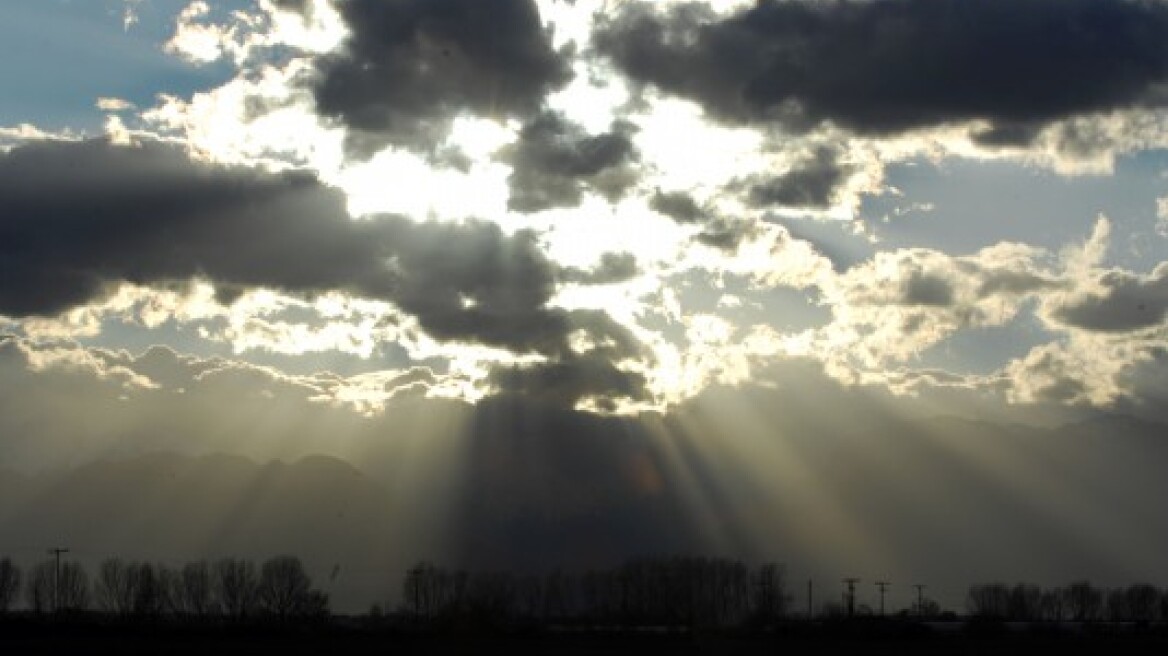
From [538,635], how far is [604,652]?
3354 cm

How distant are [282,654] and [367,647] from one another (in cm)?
1289

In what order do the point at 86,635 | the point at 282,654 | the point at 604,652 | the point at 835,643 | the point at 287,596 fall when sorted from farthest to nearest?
the point at 287,596 < the point at 835,643 < the point at 86,635 < the point at 604,652 < the point at 282,654

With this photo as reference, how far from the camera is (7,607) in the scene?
198 m

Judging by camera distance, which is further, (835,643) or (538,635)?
(538,635)

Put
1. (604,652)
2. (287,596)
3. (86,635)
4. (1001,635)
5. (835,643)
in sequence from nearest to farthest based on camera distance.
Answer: (604,652)
(86,635)
(835,643)
(1001,635)
(287,596)

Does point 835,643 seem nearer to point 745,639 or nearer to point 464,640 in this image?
point 745,639

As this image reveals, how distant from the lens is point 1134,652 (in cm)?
10081

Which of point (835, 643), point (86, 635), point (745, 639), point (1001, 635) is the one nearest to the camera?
point (86, 635)

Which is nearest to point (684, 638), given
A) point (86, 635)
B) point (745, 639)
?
point (745, 639)

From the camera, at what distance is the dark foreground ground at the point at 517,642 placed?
92000mm

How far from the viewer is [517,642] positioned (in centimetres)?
11162

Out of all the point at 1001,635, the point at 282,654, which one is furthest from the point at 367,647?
the point at 1001,635

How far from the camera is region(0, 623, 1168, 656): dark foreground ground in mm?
92000

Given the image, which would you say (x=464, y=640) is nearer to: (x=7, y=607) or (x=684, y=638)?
(x=684, y=638)
